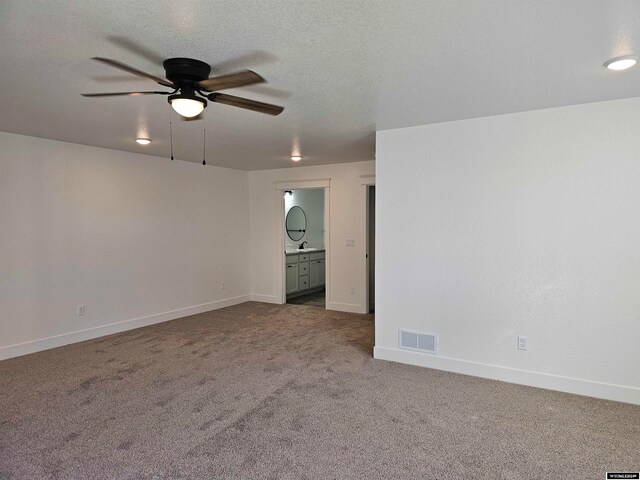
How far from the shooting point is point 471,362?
134 inches

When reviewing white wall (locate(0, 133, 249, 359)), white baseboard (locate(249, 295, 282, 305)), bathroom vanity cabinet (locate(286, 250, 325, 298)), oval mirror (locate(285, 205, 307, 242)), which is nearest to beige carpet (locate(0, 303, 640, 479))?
white wall (locate(0, 133, 249, 359))

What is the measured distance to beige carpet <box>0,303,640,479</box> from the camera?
210 cm

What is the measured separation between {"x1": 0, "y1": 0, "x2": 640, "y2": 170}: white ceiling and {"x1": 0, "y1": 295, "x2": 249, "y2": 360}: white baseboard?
237 centimetres

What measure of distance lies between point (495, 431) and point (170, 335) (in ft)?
12.4

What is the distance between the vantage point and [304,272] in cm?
751

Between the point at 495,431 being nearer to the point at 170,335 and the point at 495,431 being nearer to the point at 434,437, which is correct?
the point at 434,437

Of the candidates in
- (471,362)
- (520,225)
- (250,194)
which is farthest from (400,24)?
(250,194)

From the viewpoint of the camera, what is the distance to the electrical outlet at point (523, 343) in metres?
3.20

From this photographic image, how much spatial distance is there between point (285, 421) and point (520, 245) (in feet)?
8.04

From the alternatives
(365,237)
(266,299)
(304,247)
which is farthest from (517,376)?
(304,247)

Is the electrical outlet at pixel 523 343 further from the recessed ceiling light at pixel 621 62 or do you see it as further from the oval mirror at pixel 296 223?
the oval mirror at pixel 296 223

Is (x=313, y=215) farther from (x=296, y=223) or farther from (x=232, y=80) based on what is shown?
(x=232, y=80)

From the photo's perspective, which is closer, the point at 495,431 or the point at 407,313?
the point at 495,431

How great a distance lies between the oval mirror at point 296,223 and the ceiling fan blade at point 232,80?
5963mm
